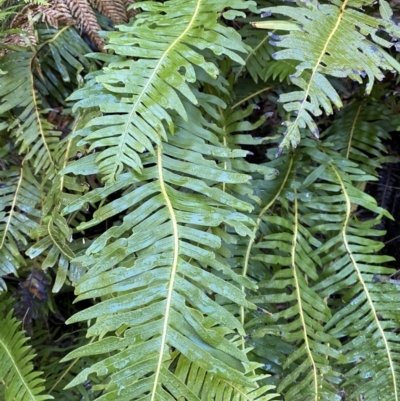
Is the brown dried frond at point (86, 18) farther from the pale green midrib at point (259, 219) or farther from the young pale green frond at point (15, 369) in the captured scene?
the young pale green frond at point (15, 369)

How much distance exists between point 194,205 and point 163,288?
15 centimetres

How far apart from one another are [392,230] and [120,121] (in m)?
0.81

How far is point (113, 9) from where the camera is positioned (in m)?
0.92

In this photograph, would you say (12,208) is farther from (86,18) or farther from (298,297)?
(298,297)

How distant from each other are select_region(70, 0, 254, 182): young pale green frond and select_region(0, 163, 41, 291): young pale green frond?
11.3 inches

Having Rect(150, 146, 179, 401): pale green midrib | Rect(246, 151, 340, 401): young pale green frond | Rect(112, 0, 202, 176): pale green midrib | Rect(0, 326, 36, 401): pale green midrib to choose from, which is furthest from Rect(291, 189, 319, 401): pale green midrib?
Rect(0, 326, 36, 401): pale green midrib

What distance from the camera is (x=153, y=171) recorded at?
73 cm

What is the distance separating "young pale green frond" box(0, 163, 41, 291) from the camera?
864 mm

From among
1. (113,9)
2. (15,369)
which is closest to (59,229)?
(15,369)

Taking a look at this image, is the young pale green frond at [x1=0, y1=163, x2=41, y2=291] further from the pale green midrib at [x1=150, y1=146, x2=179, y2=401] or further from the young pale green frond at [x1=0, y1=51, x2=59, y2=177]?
the pale green midrib at [x1=150, y1=146, x2=179, y2=401]

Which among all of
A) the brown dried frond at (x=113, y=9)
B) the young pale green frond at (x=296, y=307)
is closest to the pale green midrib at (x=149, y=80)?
the brown dried frond at (x=113, y=9)

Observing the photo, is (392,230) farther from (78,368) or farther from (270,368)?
(78,368)

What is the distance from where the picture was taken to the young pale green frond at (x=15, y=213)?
86cm

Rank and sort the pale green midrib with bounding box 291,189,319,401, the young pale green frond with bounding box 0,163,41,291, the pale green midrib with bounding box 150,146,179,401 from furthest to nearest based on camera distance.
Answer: the young pale green frond with bounding box 0,163,41,291 → the pale green midrib with bounding box 291,189,319,401 → the pale green midrib with bounding box 150,146,179,401
